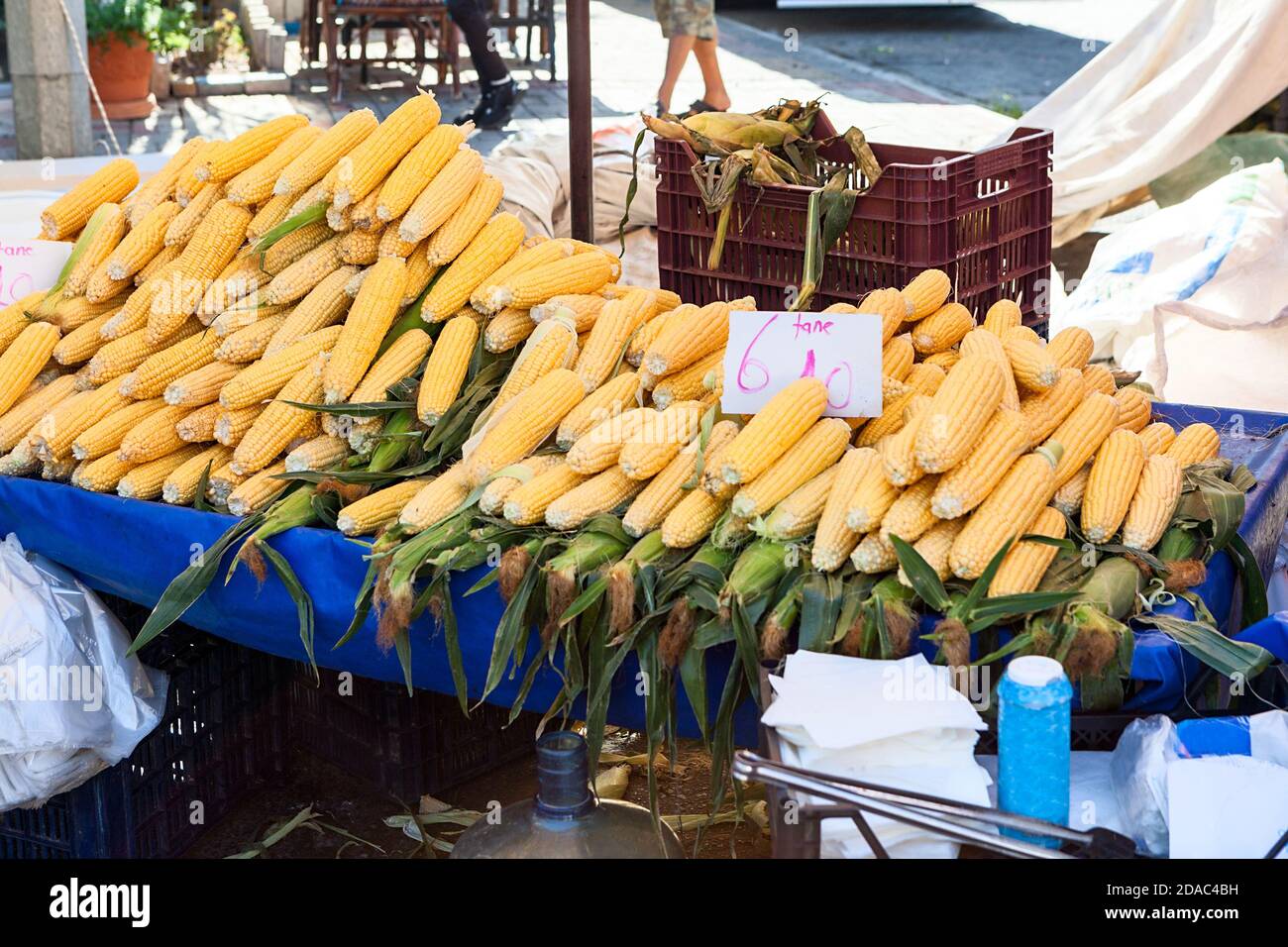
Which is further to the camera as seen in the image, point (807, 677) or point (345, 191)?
point (345, 191)

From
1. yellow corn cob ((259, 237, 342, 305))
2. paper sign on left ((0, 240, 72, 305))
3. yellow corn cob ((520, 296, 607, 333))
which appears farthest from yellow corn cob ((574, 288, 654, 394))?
paper sign on left ((0, 240, 72, 305))

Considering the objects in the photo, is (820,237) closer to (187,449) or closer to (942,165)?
(942,165)

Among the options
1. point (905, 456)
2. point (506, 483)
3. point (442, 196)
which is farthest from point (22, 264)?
point (905, 456)

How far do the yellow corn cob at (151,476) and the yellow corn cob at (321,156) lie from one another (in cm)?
60

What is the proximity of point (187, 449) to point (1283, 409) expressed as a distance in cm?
328

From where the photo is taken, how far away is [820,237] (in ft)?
10.9

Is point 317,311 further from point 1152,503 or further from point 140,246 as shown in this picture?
point 1152,503

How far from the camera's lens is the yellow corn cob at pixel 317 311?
118 inches

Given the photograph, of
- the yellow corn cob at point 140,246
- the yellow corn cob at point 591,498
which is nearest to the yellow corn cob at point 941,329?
the yellow corn cob at point 591,498

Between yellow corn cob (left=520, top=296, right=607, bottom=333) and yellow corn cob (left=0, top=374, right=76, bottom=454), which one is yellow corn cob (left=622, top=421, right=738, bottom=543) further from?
yellow corn cob (left=0, top=374, right=76, bottom=454)

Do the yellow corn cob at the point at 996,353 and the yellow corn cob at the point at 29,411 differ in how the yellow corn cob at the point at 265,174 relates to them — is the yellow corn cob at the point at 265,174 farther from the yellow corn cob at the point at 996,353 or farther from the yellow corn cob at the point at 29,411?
the yellow corn cob at the point at 996,353

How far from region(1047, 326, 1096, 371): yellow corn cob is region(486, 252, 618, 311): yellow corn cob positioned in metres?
0.92

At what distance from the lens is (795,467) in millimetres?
2402
